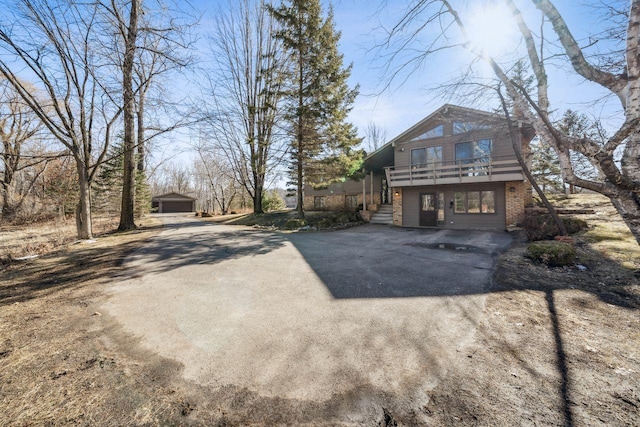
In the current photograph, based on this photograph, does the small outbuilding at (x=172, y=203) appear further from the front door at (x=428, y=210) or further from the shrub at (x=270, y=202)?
the front door at (x=428, y=210)

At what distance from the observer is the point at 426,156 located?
14.9 metres

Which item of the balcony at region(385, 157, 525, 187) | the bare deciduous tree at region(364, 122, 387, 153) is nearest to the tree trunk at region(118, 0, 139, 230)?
the balcony at region(385, 157, 525, 187)

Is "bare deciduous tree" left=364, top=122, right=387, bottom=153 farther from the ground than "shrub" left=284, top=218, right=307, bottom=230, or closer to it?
farther from the ground

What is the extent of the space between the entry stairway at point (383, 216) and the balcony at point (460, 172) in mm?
2547

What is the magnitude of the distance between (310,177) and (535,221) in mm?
10926

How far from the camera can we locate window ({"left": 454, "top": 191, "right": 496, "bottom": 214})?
1323 cm

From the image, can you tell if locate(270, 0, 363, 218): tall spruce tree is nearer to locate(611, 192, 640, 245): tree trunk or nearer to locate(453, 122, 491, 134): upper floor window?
locate(453, 122, 491, 134): upper floor window

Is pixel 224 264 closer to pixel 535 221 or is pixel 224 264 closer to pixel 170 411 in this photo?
pixel 170 411

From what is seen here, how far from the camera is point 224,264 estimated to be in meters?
6.47

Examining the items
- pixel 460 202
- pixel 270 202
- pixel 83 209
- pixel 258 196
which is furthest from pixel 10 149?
pixel 460 202

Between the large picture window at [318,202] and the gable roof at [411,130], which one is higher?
the gable roof at [411,130]

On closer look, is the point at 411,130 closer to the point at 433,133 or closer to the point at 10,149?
the point at 433,133

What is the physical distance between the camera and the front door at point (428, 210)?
1462cm

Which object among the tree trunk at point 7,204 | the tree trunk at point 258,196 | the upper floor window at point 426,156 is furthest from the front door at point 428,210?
the tree trunk at point 7,204
